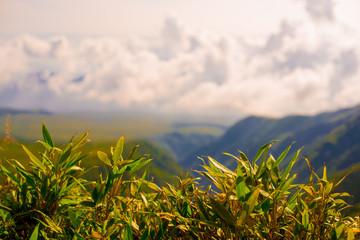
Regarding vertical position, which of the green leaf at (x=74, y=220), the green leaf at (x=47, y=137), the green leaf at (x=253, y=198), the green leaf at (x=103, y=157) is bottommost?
the green leaf at (x=74, y=220)

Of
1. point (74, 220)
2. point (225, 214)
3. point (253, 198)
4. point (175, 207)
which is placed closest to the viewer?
point (253, 198)

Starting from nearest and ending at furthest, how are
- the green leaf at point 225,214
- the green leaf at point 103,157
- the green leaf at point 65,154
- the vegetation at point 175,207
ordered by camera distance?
the green leaf at point 225,214 → the vegetation at point 175,207 → the green leaf at point 103,157 → the green leaf at point 65,154

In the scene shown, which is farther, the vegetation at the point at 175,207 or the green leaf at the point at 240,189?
the vegetation at the point at 175,207

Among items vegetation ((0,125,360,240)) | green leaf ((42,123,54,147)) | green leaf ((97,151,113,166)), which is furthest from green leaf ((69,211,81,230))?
green leaf ((42,123,54,147))

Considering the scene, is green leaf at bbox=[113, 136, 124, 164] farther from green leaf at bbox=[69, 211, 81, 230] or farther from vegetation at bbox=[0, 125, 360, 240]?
green leaf at bbox=[69, 211, 81, 230]

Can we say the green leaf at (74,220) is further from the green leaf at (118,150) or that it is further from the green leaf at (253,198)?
the green leaf at (253,198)

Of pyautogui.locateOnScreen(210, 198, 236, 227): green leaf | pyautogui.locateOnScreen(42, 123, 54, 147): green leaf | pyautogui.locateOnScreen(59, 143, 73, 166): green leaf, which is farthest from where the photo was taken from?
pyautogui.locateOnScreen(42, 123, 54, 147): green leaf

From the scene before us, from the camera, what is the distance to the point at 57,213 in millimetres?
2850

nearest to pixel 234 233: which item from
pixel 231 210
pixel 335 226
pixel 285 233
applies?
pixel 231 210

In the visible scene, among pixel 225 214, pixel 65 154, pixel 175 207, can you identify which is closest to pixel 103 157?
pixel 65 154

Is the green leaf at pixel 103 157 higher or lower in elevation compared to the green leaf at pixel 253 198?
higher

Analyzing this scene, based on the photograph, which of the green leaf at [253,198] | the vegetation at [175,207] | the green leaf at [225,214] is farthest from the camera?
the vegetation at [175,207]

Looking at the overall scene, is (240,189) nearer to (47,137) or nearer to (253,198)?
(253,198)

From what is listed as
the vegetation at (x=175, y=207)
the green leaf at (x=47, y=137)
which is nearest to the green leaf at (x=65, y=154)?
the vegetation at (x=175, y=207)
